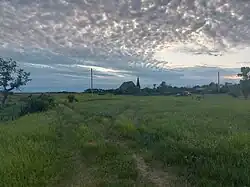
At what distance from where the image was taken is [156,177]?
7.99 m

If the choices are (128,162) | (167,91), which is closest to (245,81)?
(167,91)

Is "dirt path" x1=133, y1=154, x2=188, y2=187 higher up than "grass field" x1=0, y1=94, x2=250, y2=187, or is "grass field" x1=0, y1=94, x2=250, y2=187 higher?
"grass field" x1=0, y1=94, x2=250, y2=187

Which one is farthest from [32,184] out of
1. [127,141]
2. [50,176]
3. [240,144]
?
[240,144]

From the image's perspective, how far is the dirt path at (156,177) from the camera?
7473 millimetres

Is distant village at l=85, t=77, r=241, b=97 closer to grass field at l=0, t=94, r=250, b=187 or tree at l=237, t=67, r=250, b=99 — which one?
tree at l=237, t=67, r=250, b=99

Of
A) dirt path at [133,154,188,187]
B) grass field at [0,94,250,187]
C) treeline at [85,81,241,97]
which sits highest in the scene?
treeline at [85,81,241,97]

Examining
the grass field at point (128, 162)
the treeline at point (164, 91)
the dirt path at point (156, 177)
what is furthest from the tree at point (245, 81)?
the dirt path at point (156, 177)

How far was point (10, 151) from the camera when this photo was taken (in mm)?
9789

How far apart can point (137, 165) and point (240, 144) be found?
401 centimetres

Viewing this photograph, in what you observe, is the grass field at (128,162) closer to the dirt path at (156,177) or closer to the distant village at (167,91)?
the dirt path at (156,177)

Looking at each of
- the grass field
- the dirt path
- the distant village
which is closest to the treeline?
the distant village

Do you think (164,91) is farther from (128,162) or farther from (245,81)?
(128,162)

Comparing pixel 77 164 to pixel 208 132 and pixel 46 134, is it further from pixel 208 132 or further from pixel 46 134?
pixel 208 132

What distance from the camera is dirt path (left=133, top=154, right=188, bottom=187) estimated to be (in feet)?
24.5
